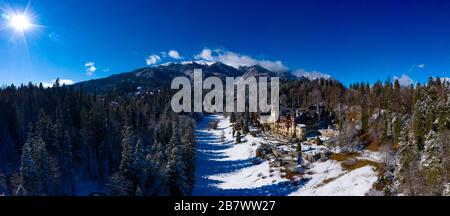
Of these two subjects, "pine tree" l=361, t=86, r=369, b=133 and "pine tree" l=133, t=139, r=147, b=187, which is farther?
"pine tree" l=361, t=86, r=369, b=133

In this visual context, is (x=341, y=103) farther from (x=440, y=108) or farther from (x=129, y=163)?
(x=129, y=163)

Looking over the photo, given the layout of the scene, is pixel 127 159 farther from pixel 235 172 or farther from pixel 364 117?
pixel 364 117

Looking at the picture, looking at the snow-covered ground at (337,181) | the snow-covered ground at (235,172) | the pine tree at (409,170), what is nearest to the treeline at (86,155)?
the snow-covered ground at (235,172)

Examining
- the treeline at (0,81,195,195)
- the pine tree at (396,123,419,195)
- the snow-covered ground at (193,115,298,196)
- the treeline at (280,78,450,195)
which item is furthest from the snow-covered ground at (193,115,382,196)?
the treeline at (0,81,195,195)

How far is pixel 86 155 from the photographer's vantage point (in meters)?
56.9

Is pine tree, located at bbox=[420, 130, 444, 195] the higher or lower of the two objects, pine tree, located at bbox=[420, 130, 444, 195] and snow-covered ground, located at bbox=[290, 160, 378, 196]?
the higher

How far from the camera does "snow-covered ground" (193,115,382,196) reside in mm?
48281

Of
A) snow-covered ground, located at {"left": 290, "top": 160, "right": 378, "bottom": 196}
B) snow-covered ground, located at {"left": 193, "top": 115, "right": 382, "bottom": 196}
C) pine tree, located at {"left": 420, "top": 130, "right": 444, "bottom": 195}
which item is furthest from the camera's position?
snow-covered ground, located at {"left": 193, "top": 115, "right": 382, "bottom": 196}

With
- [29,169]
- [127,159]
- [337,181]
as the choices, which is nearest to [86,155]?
[29,169]

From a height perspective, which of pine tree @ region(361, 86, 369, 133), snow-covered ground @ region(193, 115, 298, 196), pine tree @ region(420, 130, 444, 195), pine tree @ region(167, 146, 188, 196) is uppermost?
pine tree @ region(361, 86, 369, 133)

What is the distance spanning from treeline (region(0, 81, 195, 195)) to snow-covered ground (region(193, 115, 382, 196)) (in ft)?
30.0

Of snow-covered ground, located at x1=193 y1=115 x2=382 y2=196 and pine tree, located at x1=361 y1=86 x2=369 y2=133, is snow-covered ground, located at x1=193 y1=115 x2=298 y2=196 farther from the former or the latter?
pine tree, located at x1=361 y1=86 x2=369 y2=133

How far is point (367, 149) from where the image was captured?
69.8 m

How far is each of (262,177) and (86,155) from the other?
31.8m
